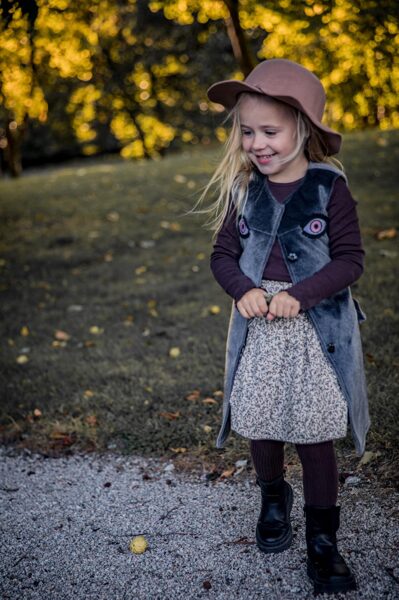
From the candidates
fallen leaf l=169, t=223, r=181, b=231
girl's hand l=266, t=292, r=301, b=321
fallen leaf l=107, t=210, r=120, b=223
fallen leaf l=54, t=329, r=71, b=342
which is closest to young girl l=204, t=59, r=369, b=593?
girl's hand l=266, t=292, r=301, b=321

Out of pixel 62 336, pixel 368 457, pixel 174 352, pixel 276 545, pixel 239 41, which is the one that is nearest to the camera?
pixel 276 545

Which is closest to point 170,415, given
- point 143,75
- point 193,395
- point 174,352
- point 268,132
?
point 193,395

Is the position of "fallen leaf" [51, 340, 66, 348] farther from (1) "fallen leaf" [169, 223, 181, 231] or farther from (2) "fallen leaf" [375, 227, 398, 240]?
(2) "fallen leaf" [375, 227, 398, 240]

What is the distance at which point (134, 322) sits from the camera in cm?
530

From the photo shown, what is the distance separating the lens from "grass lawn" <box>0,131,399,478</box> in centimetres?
351

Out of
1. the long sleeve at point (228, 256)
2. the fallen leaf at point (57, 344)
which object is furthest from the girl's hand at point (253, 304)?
the fallen leaf at point (57, 344)

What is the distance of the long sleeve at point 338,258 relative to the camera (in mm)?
2057

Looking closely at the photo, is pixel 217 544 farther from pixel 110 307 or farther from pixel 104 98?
pixel 104 98

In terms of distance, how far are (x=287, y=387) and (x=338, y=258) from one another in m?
0.52

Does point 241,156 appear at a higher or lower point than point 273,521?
higher

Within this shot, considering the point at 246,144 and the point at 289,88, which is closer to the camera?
the point at 289,88

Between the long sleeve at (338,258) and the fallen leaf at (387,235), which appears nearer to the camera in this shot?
the long sleeve at (338,258)

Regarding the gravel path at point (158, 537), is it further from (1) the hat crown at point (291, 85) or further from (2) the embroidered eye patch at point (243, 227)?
(1) the hat crown at point (291, 85)

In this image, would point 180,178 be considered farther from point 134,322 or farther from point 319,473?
point 319,473
